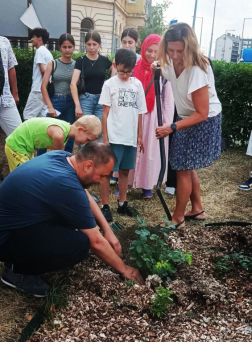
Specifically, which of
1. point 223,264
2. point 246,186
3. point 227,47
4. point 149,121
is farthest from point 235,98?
point 227,47

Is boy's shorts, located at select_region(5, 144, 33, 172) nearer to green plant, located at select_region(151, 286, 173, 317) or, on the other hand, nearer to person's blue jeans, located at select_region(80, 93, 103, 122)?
green plant, located at select_region(151, 286, 173, 317)

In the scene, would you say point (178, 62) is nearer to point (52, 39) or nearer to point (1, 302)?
point (1, 302)

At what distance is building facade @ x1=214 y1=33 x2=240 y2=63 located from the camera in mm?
75338

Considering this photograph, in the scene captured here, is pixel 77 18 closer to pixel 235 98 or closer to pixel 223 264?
pixel 235 98

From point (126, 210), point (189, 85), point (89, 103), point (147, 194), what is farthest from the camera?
point (89, 103)

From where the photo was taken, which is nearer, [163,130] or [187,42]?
[187,42]

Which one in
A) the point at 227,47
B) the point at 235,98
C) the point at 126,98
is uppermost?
the point at 227,47

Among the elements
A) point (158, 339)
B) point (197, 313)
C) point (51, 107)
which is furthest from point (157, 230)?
point (51, 107)

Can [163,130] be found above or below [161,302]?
above

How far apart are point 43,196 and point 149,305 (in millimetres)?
913

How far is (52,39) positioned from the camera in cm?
806

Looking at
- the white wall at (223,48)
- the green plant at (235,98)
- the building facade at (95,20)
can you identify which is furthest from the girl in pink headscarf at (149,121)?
the white wall at (223,48)

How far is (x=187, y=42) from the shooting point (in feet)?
9.20

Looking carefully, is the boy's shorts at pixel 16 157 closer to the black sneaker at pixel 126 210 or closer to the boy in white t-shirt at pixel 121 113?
the boy in white t-shirt at pixel 121 113
